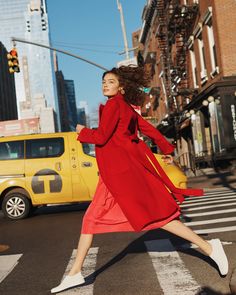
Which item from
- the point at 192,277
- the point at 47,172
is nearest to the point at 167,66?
the point at 47,172

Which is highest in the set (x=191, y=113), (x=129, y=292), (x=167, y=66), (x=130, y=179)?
(x=167, y=66)

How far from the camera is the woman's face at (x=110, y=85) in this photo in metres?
4.47

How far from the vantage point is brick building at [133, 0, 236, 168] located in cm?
2062

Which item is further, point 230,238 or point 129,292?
point 230,238

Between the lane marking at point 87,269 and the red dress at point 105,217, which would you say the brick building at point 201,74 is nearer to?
the lane marking at point 87,269

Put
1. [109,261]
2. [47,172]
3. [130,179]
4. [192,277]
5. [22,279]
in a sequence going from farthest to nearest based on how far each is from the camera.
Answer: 1. [47,172]
2. [109,261]
3. [22,279]
4. [192,277]
5. [130,179]

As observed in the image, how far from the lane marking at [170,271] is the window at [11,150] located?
542 centimetres

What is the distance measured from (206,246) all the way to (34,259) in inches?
103

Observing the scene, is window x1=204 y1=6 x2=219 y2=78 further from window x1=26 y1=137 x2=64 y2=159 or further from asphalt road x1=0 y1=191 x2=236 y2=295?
asphalt road x1=0 y1=191 x2=236 y2=295

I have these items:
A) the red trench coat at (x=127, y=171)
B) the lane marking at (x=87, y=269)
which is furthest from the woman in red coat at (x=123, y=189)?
the lane marking at (x=87, y=269)

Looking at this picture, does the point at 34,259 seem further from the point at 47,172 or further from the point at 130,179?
the point at 47,172

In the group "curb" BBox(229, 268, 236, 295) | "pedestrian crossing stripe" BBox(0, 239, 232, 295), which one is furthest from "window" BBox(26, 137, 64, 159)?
"curb" BBox(229, 268, 236, 295)

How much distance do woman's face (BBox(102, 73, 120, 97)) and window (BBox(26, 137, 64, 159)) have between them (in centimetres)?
644

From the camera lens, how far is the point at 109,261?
5.56 meters
